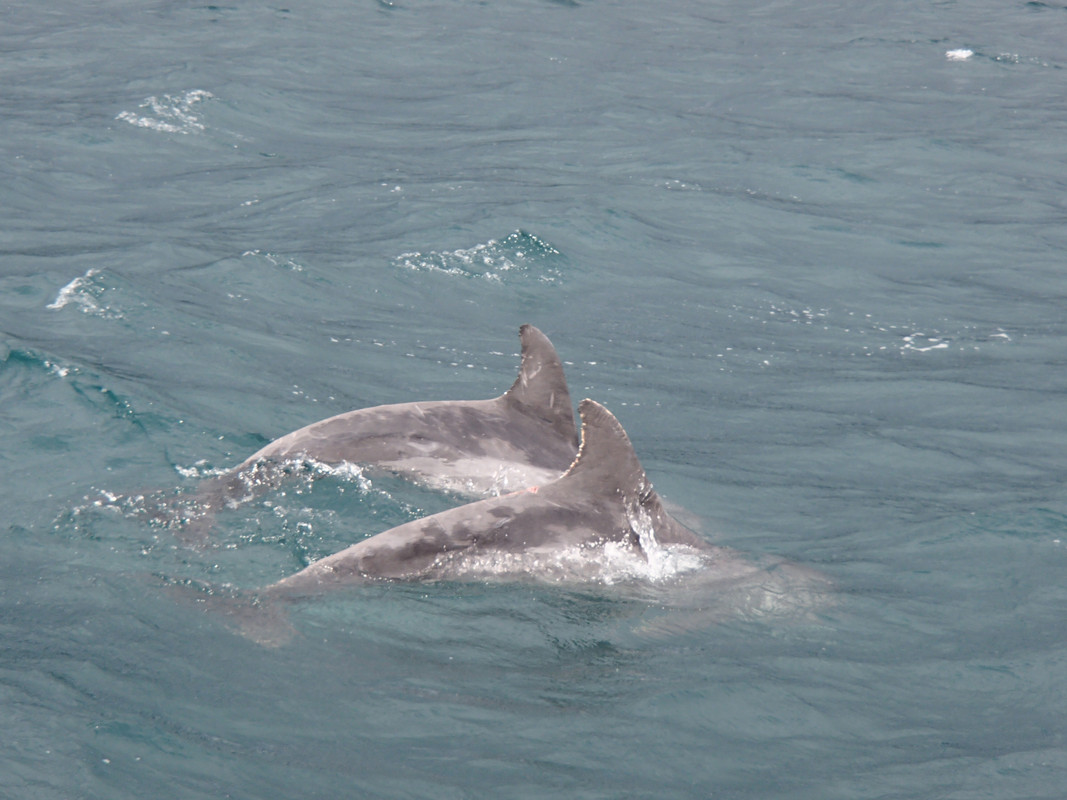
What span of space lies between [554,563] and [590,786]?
7.57 feet

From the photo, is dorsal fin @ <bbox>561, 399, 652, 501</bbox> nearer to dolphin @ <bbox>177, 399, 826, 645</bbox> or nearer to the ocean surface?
dolphin @ <bbox>177, 399, 826, 645</bbox>

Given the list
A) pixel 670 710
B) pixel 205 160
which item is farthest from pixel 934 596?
pixel 205 160

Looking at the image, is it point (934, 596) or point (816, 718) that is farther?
point (934, 596)

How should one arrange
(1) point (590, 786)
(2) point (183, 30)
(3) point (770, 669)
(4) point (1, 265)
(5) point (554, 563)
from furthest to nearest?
(2) point (183, 30)
(4) point (1, 265)
(5) point (554, 563)
(3) point (770, 669)
(1) point (590, 786)

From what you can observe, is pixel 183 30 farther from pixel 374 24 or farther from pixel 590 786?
pixel 590 786

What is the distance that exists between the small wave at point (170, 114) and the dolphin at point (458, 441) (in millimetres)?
12920

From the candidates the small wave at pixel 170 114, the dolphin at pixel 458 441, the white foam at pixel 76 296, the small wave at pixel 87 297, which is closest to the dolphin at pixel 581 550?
the dolphin at pixel 458 441

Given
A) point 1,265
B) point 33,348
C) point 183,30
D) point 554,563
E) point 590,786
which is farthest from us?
point 183,30

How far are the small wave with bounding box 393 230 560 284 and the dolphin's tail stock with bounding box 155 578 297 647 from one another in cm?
886

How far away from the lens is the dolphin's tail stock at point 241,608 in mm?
7383

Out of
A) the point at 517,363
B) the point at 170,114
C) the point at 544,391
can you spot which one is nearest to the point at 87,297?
the point at 517,363

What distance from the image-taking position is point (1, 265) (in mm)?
15469

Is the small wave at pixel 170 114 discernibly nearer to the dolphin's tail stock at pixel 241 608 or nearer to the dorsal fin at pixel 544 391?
the dorsal fin at pixel 544 391

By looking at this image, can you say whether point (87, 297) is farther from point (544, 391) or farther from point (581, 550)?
point (581, 550)
